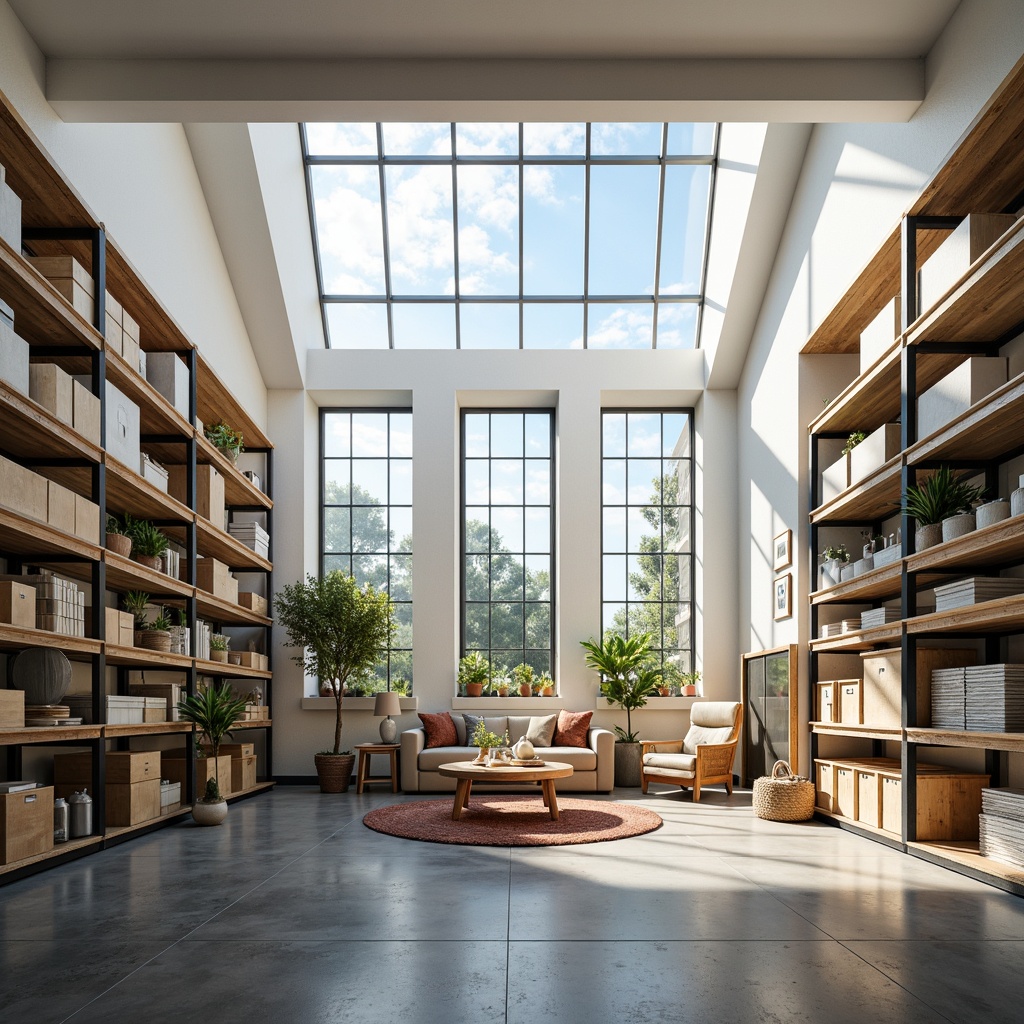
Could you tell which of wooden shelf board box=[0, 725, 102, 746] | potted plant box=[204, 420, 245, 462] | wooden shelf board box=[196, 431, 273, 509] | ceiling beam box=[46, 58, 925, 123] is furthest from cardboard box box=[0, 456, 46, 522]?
potted plant box=[204, 420, 245, 462]

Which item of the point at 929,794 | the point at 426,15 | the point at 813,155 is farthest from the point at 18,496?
the point at 813,155

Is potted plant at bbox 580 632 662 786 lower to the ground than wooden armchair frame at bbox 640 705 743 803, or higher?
higher

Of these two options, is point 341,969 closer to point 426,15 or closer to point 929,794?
point 929,794

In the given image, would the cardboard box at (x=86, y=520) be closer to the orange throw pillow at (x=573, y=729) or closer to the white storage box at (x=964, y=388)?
the white storage box at (x=964, y=388)

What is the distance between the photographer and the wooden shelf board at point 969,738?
191 inches

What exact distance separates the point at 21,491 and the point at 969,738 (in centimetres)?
532

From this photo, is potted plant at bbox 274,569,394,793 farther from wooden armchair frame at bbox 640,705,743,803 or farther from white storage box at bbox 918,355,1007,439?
white storage box at bbox 918,355,1007,439

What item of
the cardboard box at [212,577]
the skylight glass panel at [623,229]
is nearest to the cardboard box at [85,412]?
the cardboard box at [212,577]

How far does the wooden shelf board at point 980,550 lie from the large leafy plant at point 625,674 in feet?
16.0

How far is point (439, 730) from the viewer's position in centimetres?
1023

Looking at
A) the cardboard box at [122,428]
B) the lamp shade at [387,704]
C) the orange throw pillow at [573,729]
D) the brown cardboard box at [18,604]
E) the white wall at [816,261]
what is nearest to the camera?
the brown cardboard box at [18,604]

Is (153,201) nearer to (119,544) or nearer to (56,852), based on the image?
(119,544)

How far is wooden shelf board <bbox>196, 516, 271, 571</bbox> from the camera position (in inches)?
348

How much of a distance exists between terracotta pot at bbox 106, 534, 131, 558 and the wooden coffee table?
2913 mm
